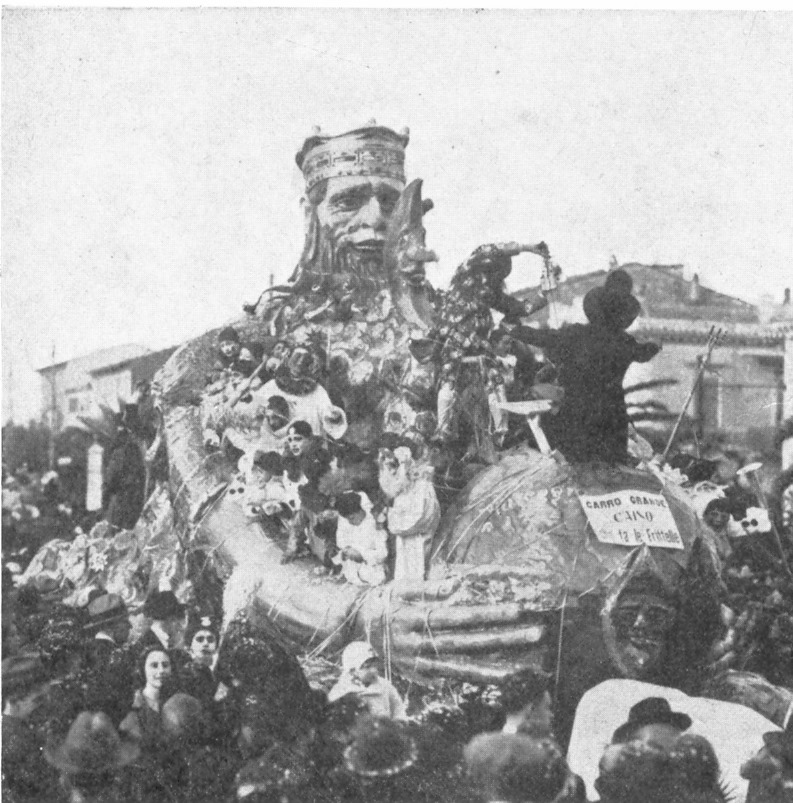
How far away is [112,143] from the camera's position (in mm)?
6426

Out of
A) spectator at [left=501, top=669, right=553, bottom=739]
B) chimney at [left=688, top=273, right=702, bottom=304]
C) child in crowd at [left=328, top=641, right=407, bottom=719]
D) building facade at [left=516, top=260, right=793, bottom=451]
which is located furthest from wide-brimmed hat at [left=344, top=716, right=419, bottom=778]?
chimney at [left=688, top=273, right=702, bottom=304]

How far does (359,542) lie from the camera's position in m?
6.09

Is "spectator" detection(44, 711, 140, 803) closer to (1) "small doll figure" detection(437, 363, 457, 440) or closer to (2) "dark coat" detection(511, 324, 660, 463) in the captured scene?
(1) "small doll figure" detection(437, 363, 457, 440)

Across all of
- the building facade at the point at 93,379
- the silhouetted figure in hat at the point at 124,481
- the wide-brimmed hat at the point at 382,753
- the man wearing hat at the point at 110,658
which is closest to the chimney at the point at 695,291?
the wide-brimmed hat at the point at 382,753

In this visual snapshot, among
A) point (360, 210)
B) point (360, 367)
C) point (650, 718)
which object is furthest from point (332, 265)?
point (650, 718)

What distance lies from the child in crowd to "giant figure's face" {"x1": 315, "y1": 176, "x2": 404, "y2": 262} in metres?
2.02

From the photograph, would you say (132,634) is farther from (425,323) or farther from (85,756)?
(425,323)

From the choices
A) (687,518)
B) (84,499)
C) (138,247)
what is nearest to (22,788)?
(84,499)

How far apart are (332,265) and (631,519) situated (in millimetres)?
2018

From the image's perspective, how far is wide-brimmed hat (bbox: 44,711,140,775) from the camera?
6.00 metres

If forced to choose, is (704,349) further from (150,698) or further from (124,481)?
(150,698)

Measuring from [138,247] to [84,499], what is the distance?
1369 millimetres

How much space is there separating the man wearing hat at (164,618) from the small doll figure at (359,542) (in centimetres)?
87

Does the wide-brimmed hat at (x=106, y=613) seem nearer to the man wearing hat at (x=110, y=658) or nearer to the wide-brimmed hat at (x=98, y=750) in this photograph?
the man wearing hat at (x=110, y=658)
